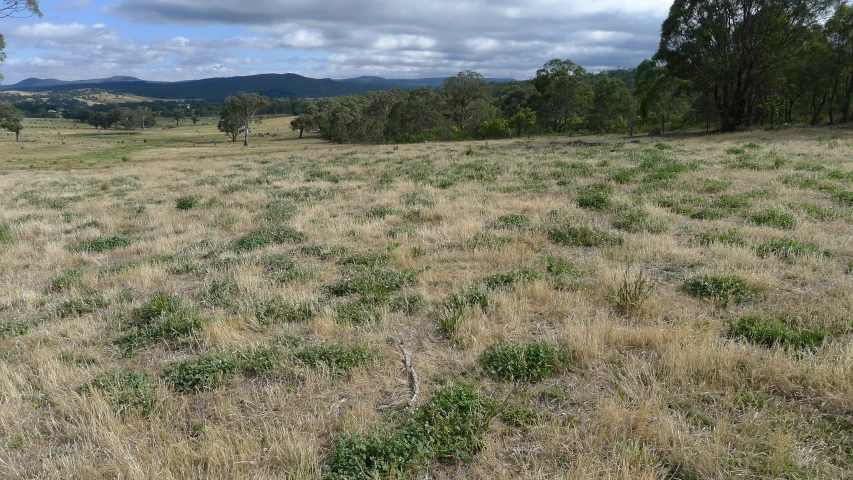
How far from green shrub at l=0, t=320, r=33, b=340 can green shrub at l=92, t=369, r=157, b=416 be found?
2.25 meters

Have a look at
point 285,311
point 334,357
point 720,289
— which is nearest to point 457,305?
point 334,357

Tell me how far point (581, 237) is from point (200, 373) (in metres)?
7.00

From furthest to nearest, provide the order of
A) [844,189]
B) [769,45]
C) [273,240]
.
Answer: [769,45] < [844,189] < [273,240]

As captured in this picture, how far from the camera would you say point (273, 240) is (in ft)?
35.1

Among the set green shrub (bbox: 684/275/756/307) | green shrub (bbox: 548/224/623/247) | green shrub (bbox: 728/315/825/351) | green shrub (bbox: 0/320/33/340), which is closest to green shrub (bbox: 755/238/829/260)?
green shrub (bbox: 684/275/756/307)

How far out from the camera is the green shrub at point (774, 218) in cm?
965

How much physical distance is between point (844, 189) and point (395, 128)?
86617 millimetres

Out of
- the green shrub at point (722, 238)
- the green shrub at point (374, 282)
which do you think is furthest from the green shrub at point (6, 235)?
the green shrub at point (722, 238)

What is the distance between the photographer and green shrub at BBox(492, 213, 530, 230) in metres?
10.5

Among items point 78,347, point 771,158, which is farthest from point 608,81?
point 78,347

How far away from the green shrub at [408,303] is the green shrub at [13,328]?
477cm

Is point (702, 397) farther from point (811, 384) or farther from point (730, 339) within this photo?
point (730, 339)

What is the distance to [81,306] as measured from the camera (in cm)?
703

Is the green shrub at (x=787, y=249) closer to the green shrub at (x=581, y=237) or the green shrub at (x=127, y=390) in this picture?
the green shrub at (x=581, y=237)
